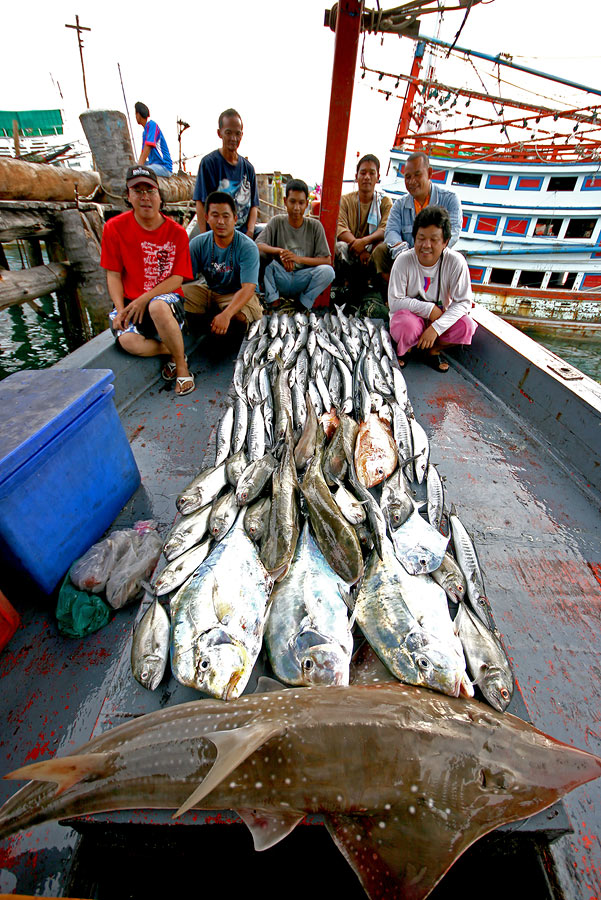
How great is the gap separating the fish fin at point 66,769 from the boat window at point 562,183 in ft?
67.0

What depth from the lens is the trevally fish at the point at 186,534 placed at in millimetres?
2082

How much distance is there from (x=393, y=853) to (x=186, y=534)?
1.55 metres

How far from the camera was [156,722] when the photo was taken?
4.18 feet

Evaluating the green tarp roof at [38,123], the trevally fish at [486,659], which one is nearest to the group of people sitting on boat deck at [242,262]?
the trevally fish at [486,659]

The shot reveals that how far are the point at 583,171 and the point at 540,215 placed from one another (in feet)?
5.56

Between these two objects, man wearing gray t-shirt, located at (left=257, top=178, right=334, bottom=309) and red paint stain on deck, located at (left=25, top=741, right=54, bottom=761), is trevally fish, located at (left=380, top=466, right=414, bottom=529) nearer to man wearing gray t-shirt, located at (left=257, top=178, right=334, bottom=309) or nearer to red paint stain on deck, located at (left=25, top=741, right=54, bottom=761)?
red paint stain on deck, located at (left=25, top=741, right=54, bottom=761)

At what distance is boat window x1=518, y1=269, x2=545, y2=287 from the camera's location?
16719 mm

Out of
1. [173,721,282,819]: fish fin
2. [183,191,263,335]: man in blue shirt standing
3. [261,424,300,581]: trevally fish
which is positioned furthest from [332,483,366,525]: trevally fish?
[183,191,263,335]: man in blue shirt standing

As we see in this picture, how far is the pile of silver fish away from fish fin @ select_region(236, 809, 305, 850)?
14.2 inches

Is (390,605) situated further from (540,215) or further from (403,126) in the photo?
(403,126)

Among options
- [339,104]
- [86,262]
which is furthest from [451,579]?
[86,262]

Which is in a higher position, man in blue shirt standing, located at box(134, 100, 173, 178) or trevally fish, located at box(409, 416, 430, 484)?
man in blue shirt standing, located at box(134, 100, 173, 178)

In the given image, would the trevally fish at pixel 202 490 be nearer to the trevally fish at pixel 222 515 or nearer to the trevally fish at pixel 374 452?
the trevally fish at pixel 222 515

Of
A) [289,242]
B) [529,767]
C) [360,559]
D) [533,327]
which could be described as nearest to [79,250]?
[289,242]
